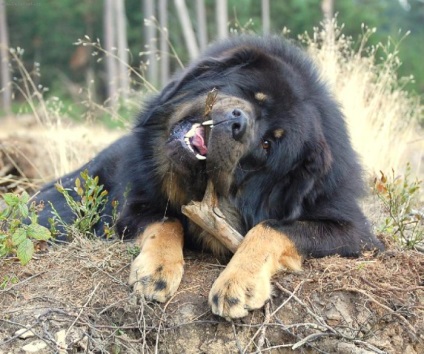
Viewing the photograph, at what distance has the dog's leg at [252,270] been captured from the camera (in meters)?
2.93

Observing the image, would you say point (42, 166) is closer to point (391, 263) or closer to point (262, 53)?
point (262, 53)

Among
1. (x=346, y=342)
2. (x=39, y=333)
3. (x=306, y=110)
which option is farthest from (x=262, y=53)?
(x=39, y=333)

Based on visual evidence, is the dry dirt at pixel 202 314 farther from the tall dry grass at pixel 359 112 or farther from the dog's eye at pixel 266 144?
the tall dry grass at pixel 359 112

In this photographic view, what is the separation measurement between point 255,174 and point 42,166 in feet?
14.1

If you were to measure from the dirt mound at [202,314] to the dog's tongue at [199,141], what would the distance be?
635 millimetres

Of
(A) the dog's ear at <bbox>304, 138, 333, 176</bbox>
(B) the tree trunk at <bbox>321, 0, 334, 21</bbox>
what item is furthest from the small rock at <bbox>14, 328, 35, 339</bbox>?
(B) the tree trunk at <bbox>321, 0, 334, 21</bbox>

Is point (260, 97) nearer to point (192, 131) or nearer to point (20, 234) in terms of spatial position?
point (192, 131)

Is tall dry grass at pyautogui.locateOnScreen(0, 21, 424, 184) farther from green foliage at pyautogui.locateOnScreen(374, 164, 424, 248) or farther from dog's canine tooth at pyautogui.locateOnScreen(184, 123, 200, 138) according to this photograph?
dog's canine tooth at pyautogui.locateOnScreen(184, 123, 200, 138)

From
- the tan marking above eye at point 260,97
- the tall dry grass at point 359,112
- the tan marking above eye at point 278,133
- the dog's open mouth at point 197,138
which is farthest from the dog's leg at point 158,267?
the tall dry grass at point 359,112

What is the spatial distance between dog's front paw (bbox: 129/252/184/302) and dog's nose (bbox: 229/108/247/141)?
0.74m

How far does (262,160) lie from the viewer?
3.49m

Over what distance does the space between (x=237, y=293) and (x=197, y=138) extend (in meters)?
0.91

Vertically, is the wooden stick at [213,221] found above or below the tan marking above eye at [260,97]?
below

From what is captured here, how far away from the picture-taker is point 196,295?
10.2ft
